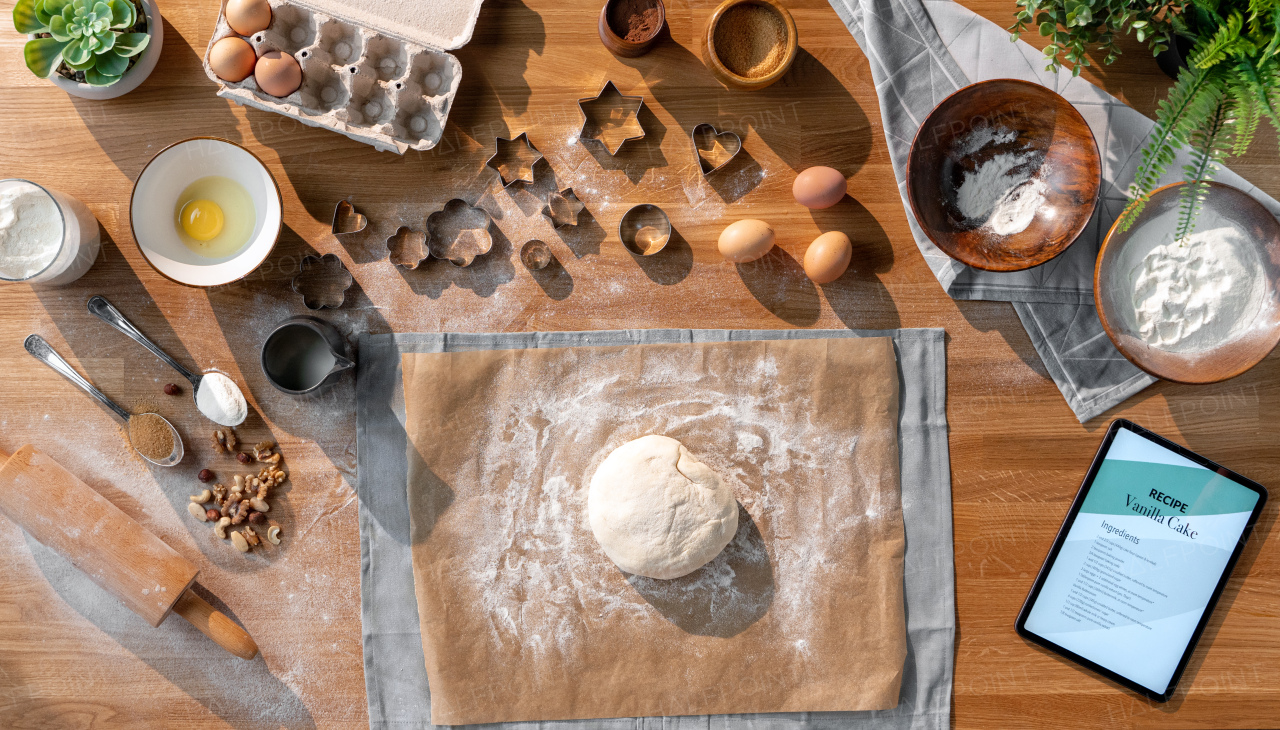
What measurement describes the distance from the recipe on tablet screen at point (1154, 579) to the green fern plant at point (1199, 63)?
52cm

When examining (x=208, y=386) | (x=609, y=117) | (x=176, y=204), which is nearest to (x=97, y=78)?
(x=176, y=204)

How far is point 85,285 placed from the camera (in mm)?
1355

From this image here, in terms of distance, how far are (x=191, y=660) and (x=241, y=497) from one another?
13.3 inches

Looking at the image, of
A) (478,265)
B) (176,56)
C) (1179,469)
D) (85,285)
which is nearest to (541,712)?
(478,265)

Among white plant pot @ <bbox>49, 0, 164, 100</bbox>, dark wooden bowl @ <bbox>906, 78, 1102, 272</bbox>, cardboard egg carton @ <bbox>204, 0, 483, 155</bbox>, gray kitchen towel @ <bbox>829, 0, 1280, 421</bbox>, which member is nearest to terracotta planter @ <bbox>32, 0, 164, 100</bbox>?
white plant pot @ <bbox>49, 0, 164, 100</bbox>

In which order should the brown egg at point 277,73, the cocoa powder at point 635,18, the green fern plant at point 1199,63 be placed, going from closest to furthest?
1. the green fern plant at point 1199,63
2. the brown egg at point 277,73
3. the cocoa powder at point 635,18

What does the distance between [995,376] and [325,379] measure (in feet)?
4.29

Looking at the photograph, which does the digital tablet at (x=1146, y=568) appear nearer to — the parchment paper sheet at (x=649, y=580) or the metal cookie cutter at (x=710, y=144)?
the parchment paper sheet at (x=649, y=580)

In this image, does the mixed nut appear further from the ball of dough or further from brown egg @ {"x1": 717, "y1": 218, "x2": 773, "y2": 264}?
brown egg @ {"x1": 717, "y1": 218, "x2": 773, "y2": 264}

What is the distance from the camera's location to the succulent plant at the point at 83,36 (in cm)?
125

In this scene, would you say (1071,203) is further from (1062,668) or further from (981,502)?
(1062,668)

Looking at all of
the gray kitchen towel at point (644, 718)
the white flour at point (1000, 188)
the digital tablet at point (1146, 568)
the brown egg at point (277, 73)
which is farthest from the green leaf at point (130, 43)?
the digital tablet at point (1146, 568)

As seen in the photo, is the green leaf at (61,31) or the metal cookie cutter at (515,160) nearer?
the green leaf at (61,31)

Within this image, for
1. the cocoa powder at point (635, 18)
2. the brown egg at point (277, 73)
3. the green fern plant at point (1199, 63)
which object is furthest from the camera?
the cocoa powder at point (635, 18)
